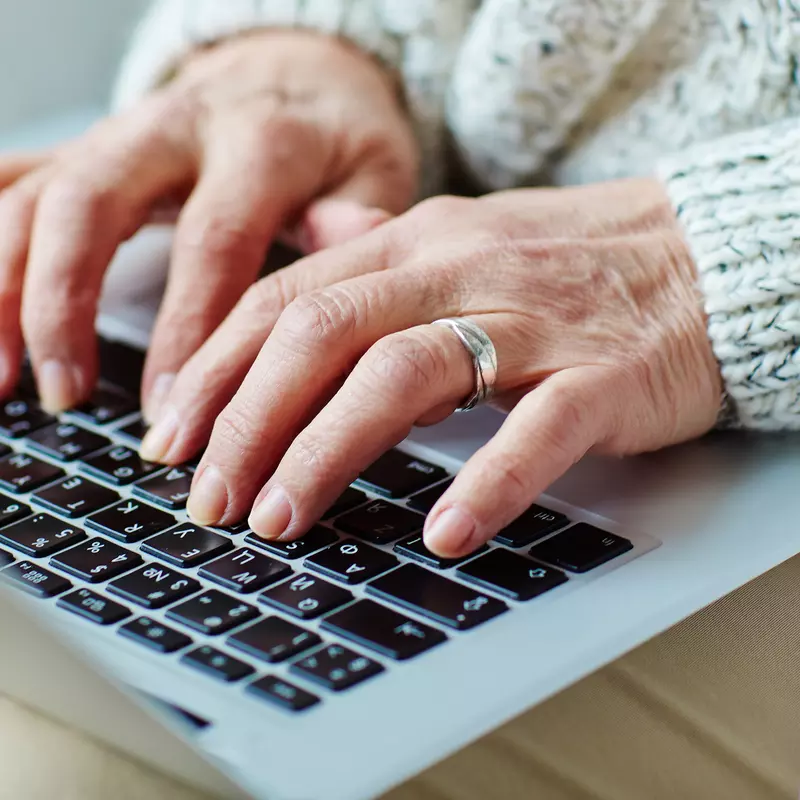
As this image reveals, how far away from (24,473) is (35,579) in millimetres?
106

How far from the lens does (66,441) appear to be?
536 mm

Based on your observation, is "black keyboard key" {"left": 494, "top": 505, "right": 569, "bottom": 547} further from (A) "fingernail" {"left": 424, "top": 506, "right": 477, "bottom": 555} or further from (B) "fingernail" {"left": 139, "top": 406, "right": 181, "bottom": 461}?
(B) "fingernail" {"left": 139, "top": 406, "right": 181, "bottom": 461}

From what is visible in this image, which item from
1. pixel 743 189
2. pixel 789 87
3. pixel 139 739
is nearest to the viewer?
pixel 139 739

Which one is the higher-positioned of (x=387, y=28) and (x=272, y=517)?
(x=387, y=28)

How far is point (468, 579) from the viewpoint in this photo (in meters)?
0.40

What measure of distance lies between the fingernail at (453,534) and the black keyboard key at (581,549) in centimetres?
3

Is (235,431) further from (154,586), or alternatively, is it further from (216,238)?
(216,238)

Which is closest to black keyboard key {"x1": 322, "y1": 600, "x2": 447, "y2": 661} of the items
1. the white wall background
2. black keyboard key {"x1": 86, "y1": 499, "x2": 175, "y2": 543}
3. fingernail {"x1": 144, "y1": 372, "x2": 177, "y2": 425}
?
black keyboard key {"x1": 86, "y1": 499, "x2": 175, "y2": 543}

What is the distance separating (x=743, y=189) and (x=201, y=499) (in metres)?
0.31

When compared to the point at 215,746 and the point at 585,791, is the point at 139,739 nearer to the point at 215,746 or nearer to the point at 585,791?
the point at 215,746

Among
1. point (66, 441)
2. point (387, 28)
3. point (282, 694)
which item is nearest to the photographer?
point (282, 694)

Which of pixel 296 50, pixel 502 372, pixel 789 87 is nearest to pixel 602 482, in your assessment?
pixel 502 372

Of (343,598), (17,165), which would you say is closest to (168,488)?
(343,598)

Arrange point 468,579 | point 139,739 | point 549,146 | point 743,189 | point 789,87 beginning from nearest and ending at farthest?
point 139,739, point 468,579, point 743,189, point 789,87, point 549,146
